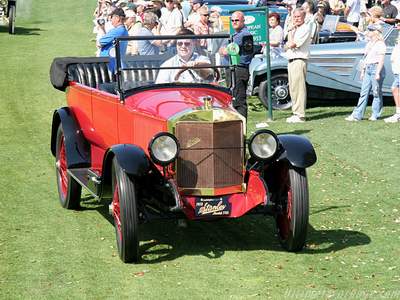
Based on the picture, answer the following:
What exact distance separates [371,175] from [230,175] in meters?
3.65

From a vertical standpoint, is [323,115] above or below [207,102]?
below

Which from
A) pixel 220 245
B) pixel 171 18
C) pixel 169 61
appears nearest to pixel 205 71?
pixel 169 61

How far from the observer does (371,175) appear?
10664mm

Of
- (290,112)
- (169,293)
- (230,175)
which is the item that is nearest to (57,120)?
(230,175)

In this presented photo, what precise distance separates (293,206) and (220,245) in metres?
0.86

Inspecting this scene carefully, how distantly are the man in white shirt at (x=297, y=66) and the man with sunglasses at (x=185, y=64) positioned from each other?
19.3ft

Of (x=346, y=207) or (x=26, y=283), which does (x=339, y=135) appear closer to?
(x=346, y=207)

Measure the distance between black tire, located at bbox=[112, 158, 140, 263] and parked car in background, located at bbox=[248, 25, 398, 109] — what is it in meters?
8.83

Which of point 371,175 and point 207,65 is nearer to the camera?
point 207,65

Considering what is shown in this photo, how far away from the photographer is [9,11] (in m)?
27.6

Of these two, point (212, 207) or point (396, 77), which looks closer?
point (212, 207)

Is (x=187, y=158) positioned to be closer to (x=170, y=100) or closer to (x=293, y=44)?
(x=170, y=100)

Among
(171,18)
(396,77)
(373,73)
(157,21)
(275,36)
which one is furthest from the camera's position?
(171,18)

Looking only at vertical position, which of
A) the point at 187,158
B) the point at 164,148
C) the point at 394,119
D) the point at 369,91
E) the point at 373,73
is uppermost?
the point at 164,148
